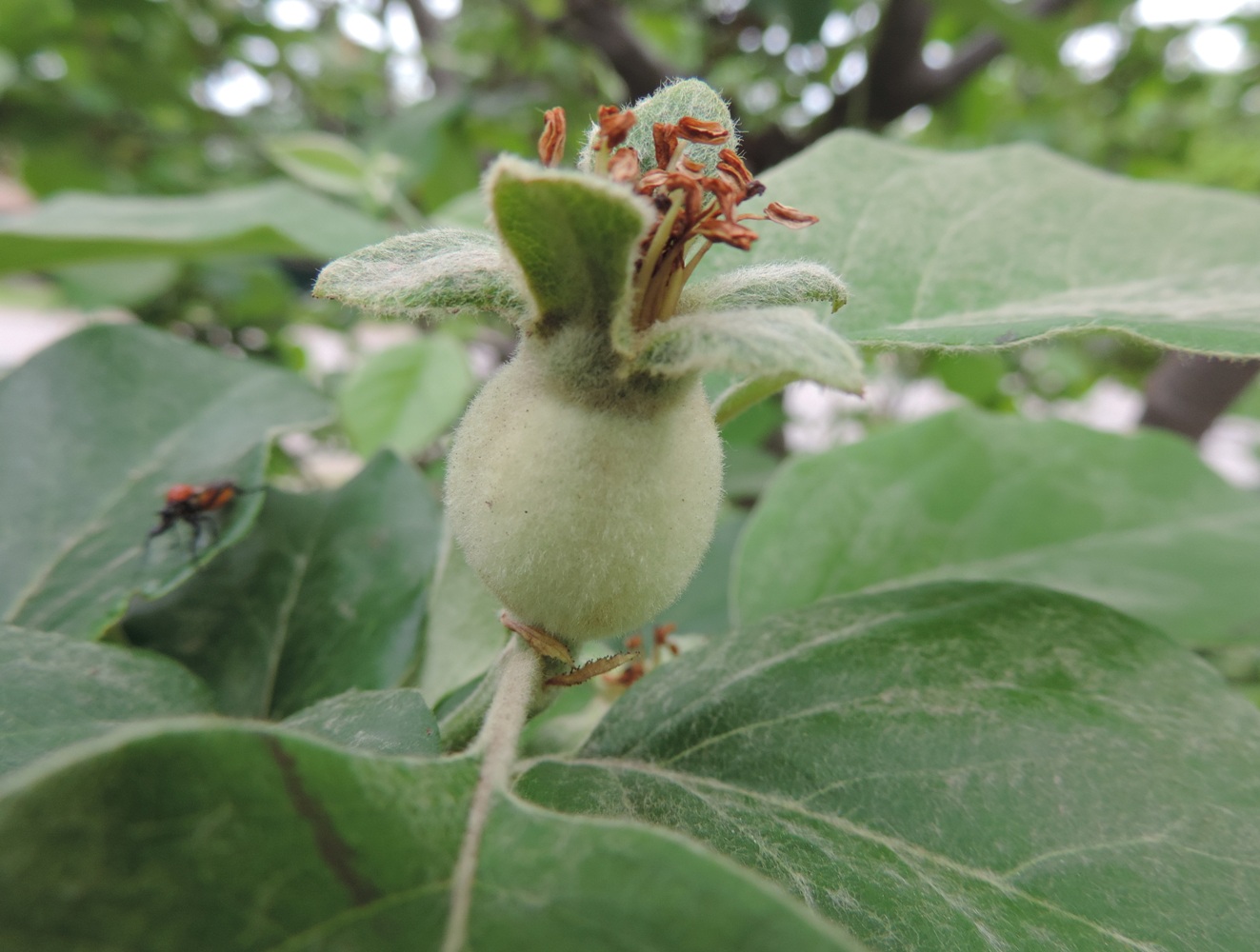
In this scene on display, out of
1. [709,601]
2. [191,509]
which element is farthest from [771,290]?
[709,601]

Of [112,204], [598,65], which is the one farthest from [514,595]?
[598,65]

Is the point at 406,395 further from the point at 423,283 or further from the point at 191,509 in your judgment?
the point at 423,283

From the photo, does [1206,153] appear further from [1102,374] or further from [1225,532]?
[1225,532]

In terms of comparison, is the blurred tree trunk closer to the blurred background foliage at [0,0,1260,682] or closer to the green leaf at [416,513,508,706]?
the blurred background foliage at [0,0,1260,682]

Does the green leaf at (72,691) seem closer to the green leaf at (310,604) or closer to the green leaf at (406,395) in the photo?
the green leaf at (310,604)

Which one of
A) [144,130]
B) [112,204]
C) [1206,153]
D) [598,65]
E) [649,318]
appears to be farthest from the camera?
[1206,153]
